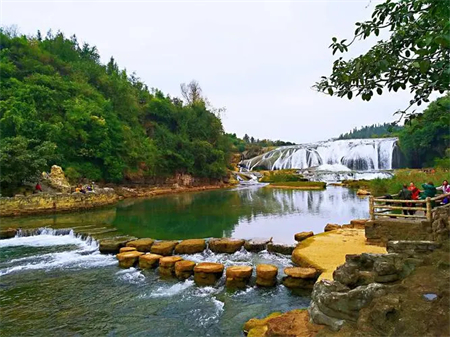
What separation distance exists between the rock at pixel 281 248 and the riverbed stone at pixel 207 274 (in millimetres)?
2399

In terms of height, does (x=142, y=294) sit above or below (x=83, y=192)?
below

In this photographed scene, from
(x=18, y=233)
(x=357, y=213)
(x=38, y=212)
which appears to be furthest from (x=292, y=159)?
(x=18, y=233)

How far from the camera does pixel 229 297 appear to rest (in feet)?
21.0

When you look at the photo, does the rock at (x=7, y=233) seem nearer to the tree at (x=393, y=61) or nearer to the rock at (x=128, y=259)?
the rock at (x=128, y=259)

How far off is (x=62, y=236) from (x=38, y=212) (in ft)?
20.9

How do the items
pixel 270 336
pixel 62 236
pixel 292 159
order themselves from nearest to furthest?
pixel 270 336 < pixel 62 236 < pixel 292 159

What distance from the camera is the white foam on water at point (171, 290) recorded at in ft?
21.9

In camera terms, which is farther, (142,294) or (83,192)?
(83,192)

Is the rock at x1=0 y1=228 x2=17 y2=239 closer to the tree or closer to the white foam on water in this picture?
the white foam on water

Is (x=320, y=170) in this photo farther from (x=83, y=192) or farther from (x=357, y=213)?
(x=83, y=192)

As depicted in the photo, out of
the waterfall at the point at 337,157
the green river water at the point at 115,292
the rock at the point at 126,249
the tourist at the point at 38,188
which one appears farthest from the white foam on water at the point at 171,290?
the waterfall at the point at 337,157

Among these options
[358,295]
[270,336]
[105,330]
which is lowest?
[105,330]

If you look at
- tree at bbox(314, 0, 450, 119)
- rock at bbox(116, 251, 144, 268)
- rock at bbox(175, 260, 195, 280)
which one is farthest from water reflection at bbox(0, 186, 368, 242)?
tree at bbox(314, 0, 450, 119)

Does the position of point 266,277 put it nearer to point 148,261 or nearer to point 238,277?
point 238,277
